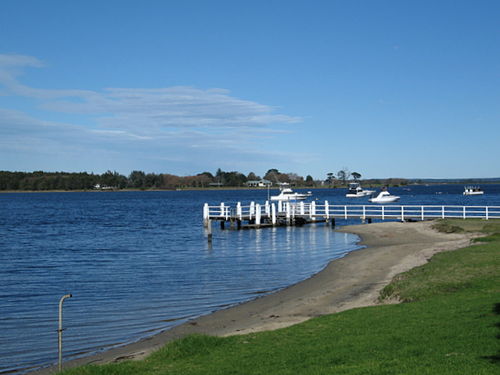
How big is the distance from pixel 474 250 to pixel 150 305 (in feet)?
45.1

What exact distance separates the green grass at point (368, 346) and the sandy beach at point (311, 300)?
1.77 m

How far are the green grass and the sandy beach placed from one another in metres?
1.77

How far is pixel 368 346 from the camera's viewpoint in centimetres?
1009

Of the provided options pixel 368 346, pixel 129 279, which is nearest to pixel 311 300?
pixel 368 346

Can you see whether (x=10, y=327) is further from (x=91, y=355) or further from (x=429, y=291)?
(x=429, y=291)

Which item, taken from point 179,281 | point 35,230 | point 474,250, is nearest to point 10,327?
point 179,281

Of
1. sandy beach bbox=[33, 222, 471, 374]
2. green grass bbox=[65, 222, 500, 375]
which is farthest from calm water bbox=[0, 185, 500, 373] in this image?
green grass bbox=[65, 222, 500, 375]

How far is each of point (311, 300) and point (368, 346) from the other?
8427mm

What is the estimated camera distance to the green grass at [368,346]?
28.7 ft

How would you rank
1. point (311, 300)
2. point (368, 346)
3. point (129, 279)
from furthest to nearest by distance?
1. point (129, 279)
2. point (311, 300)
3. point (368, 346)

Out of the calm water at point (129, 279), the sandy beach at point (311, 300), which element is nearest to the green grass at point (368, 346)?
the sandy beach at point (311, 300)

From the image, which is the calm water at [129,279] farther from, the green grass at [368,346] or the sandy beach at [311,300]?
the green grass at [368,346]

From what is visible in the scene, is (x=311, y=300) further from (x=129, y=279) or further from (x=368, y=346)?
(x=129, y=279)

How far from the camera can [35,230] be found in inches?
2442
